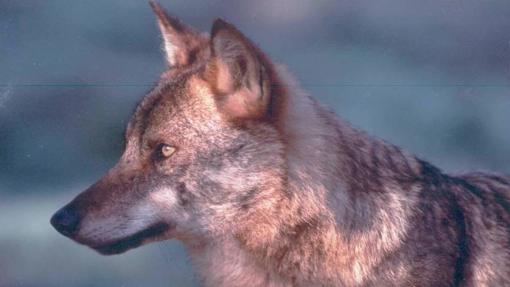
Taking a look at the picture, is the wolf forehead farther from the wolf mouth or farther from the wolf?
the wolf mouth

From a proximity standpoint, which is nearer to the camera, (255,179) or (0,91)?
(255,179)

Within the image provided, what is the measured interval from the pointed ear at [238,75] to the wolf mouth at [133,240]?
0.67 metres

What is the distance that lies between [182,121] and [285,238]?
2.60ft

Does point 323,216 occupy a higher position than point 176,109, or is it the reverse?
point 176,109

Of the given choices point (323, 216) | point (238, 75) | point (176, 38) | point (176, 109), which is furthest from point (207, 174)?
point (176, 38)

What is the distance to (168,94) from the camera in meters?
4.21

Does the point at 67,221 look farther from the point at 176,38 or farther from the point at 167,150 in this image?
the point at 176,38

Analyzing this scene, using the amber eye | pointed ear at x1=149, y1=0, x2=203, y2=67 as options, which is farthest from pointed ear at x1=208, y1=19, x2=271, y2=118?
pointed ear at x1=149, y1=0, x2=203, y2=67

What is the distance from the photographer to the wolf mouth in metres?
3.95

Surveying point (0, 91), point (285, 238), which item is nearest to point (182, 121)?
point (285, 238)

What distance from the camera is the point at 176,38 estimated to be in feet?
15.4

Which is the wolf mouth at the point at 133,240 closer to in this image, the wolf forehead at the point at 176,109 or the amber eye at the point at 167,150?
the amber eye at the point at 167,150

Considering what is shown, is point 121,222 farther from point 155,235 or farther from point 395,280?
point 395,280

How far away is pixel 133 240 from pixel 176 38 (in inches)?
52.4
